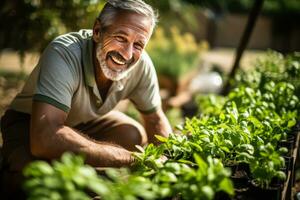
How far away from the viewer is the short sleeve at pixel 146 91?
3.29m

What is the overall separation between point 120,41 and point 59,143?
742mm

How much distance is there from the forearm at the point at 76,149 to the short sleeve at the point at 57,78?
0.17 meters

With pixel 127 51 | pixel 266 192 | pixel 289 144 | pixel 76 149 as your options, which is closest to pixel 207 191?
pixel 266 192

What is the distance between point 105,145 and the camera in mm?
2590

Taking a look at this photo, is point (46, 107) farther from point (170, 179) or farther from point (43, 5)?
point (43, 5)

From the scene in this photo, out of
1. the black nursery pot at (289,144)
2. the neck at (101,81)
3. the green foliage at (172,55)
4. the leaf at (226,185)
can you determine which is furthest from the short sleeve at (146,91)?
the green foliage at (172,55)

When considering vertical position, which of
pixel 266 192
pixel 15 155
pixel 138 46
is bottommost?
pixel 15 155

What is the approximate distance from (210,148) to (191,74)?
6188mm

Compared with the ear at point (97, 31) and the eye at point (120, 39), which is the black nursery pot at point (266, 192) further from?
the ear at point (97, 31)

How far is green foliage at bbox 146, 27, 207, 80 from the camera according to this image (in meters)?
7.21

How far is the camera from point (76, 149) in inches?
97.2

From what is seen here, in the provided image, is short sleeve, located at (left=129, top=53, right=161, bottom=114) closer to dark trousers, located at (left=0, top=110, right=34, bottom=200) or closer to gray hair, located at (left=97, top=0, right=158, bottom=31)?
gray hair, located at (left=97, top=0, right=158, bottom=31)

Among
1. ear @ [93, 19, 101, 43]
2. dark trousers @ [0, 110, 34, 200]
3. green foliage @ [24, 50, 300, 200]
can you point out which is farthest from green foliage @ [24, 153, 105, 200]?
ear @ [93, 19, 101, 43]

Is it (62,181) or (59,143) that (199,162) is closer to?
(62,181)
